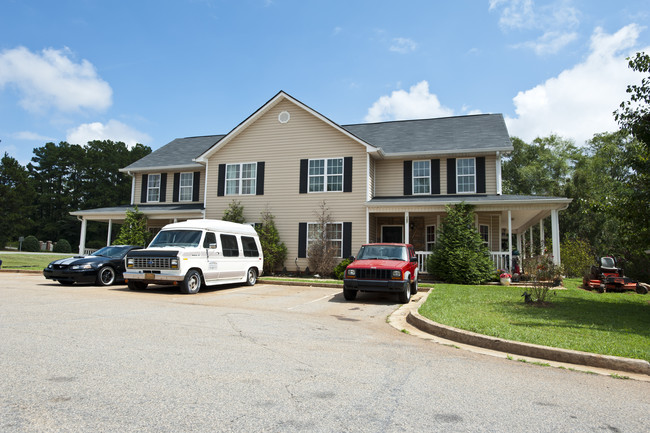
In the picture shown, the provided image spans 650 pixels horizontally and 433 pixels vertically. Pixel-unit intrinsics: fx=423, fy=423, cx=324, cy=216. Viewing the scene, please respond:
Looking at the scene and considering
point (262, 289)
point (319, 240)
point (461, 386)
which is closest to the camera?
Answer: point (461, 386)

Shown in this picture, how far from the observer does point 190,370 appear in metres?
4.51

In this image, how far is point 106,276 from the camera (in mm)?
14484

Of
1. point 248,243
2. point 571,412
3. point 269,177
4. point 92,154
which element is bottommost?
point 571,412

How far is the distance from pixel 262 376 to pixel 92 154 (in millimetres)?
69679

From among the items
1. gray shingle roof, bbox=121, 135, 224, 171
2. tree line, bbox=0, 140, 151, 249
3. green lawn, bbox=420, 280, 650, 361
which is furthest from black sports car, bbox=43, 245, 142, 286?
tree line, bbox=0, 140, 151, 249

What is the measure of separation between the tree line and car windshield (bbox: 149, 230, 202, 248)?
5085 cm

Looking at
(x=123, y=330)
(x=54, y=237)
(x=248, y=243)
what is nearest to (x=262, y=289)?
(x=248, y=243)

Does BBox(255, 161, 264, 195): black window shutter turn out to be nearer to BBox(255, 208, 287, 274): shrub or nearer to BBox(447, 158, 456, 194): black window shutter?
BBox(255, 208, 287, 274): shrub

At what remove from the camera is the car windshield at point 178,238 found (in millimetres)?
12719

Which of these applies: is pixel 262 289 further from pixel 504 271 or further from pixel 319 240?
pixel 504 271

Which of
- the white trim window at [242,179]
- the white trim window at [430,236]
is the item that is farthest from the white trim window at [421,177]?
the white trim window at [242,179]

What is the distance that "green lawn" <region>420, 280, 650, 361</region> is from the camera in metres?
6.09

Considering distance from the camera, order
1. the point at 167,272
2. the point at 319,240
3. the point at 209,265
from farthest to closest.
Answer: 1. the point at 319,240
2. the point at 209,265
3. the point at 167,272

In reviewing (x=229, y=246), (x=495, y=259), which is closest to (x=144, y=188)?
(x=229, y=246)
